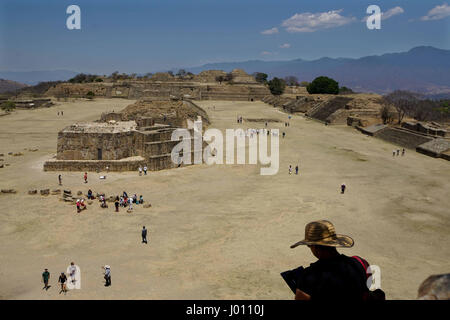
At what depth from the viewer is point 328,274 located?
260 centimetres

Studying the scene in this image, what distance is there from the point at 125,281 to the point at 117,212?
6.94m

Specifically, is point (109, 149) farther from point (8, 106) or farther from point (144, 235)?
point (8, 106)

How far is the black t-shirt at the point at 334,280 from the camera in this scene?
101 inches

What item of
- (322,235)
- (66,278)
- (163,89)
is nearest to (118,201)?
(66,278)

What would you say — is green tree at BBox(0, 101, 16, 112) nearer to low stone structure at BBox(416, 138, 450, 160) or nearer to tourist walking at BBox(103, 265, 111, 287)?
tourist walking at BBox(103, 265, 111, 287)

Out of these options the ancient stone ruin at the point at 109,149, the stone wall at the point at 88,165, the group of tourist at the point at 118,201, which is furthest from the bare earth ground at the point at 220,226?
the ancient stone ruin at the point at 109,149

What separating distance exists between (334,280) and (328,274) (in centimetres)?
6

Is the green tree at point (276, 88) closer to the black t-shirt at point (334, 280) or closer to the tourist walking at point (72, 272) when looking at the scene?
the tourist walking at point (72, 272)

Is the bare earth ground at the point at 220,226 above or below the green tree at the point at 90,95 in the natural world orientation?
below

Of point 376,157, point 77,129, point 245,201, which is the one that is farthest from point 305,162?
point 77,129

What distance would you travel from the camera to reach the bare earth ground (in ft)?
35.3
